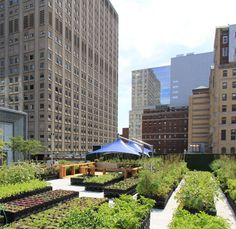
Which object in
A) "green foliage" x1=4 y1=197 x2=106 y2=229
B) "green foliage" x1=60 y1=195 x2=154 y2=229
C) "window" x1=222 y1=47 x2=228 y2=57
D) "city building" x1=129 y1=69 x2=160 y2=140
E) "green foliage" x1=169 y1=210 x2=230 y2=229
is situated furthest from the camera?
"city building" x1=129 y1=69 x2=160 y2=140

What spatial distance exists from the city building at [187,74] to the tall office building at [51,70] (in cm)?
6353

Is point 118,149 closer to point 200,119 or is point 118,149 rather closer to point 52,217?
point 52,217

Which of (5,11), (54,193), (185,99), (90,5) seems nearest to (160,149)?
(185,99)

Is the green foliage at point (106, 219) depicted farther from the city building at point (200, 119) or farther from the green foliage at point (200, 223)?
the city building at point (200, 119)

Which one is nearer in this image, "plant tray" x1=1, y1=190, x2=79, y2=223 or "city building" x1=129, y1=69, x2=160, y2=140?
"plant tray" x1=1, y1=190, x2=79, y2=223

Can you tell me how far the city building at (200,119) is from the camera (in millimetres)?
96250

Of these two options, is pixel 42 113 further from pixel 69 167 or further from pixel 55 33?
pixel 69 167

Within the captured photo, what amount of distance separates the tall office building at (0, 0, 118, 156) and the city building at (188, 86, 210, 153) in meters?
36.4

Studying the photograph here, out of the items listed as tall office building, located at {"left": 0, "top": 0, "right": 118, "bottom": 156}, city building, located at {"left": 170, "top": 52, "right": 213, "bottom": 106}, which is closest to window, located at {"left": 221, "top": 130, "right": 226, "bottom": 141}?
tall office building, located at {"left": 0, "top": 0, "right": 118, "bottom": 156}

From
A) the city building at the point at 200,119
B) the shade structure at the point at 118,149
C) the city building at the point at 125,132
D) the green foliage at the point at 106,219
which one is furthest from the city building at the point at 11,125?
the city building at the point at 125,132

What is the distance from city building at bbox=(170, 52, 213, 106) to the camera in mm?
141375

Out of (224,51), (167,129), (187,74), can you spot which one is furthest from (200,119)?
(187,74)

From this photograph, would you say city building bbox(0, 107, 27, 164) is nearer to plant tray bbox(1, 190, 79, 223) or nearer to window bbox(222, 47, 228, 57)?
plant tray bbox(1, 190, 79, 223)

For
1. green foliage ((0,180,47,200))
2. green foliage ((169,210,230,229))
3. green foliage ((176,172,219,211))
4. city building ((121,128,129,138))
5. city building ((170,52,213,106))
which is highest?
city building ((170,52,213,106))
